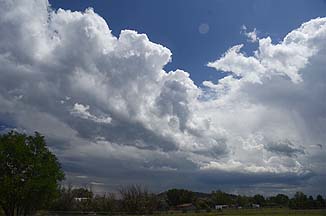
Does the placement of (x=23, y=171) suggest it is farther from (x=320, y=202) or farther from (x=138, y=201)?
(x=320, y=202)

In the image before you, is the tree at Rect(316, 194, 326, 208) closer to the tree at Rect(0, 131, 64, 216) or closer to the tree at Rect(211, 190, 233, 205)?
the tree at Rect(211, 190, 233, 205)

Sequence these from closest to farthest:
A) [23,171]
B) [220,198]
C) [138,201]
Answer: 1. [23,171]
2. [138,201]
3. [220,198]

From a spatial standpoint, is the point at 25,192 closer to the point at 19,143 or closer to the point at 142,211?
the point at 19,143

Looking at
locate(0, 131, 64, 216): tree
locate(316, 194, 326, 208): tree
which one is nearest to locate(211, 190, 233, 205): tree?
locate(316, 194, 326, 208): tree

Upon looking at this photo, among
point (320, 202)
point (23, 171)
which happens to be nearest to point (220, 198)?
point (320, 202)

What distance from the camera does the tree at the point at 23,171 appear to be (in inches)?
1693

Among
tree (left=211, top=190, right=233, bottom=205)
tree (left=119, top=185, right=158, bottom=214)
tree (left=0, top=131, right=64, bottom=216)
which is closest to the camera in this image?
tree (left=0, top=131, right=64, bottom=216)

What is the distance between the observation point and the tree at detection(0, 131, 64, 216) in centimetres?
4300

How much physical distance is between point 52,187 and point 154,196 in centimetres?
5257

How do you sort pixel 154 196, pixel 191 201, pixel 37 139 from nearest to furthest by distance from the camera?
pixel 37 139, pixel 154 196, pixel 191 201

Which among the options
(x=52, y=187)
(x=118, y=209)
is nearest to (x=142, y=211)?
(x=118, y=209)

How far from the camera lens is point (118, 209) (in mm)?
91375

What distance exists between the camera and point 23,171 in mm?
43938

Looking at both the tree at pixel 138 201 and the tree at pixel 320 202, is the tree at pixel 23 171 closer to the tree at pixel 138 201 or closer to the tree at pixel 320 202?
the tree at pixel 138 201
